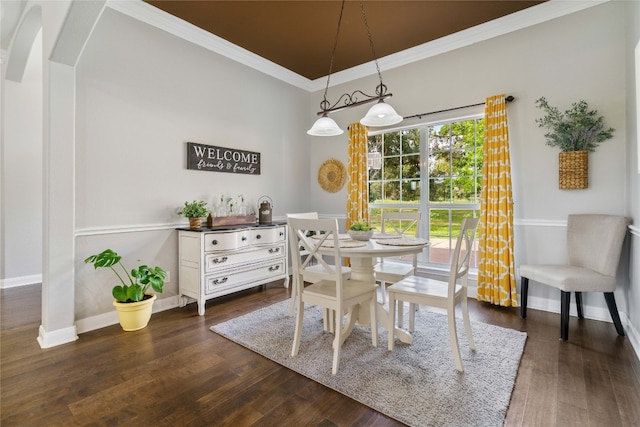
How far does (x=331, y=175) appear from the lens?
464 centimetres

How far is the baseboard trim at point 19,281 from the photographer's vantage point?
151 inches

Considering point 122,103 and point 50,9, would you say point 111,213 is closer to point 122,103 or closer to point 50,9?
point 122,103

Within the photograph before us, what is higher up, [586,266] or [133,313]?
[586,266]

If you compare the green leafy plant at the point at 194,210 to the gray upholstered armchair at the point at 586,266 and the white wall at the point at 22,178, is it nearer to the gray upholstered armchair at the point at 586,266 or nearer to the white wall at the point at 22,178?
the white wall at the point at 22,178

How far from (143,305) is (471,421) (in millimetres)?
2551

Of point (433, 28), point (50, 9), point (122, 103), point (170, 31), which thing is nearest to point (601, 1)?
point (433, 28)

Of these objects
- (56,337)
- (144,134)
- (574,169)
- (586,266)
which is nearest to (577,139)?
(574,169)

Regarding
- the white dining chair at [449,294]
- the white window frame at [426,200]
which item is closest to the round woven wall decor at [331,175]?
the white window frame at [426,200]

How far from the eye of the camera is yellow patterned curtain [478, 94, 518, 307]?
10.1 ft

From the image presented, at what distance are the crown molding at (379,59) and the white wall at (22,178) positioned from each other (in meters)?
2.00

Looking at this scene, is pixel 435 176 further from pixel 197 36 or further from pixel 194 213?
pixel 197 36

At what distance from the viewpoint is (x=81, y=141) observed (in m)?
2.59

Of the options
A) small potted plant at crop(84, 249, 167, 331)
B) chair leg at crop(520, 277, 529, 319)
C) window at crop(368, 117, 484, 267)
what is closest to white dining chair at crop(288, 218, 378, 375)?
small potted plant at crop(84, 249, 167, 331)

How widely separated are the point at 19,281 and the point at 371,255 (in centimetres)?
476
